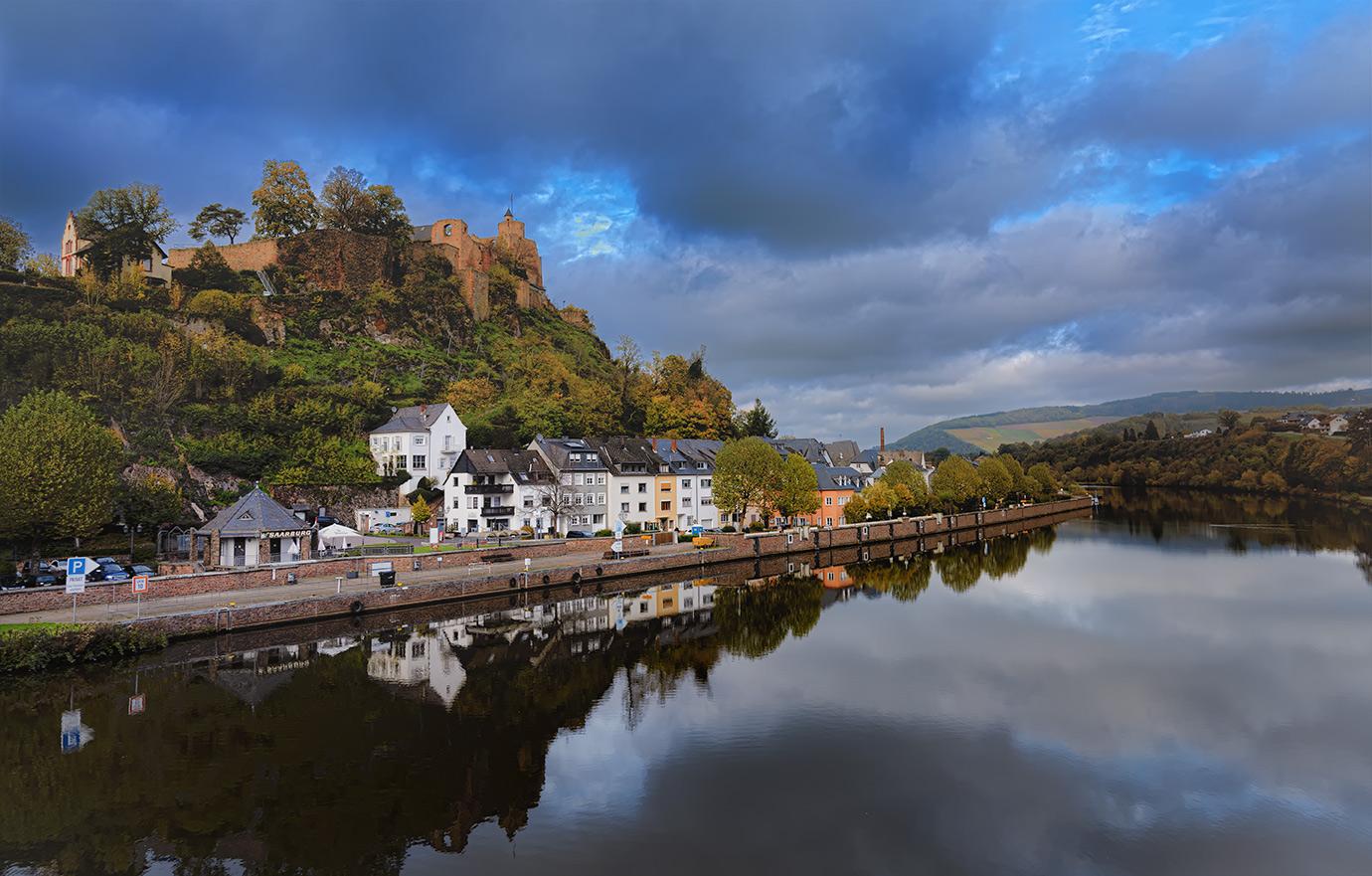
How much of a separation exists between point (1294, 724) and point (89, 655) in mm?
41504

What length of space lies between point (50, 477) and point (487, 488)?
27741 millimetres

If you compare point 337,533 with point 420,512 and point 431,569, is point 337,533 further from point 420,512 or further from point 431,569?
point 420,512

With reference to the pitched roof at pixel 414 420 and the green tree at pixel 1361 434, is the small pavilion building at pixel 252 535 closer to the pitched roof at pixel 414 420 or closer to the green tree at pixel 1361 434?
the pitched roof at pixel 414 420

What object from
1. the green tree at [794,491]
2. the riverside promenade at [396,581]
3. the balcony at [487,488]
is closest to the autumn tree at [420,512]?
the balcony at [487,488]

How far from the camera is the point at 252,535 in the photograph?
121ft

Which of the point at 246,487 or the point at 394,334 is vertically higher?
the point at 394,334

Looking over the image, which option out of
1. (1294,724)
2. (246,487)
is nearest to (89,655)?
(246,487)

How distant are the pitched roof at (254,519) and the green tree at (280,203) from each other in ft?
201

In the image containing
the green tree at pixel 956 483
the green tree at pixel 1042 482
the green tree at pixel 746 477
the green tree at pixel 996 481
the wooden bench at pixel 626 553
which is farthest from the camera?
the green tree at pixel 1042 482

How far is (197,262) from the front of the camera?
8050cm

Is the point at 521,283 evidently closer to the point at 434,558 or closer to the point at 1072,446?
the point at 434,558

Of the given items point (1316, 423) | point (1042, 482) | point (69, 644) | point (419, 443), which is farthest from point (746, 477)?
point (1316, 423)

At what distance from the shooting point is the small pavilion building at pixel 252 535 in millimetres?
36562

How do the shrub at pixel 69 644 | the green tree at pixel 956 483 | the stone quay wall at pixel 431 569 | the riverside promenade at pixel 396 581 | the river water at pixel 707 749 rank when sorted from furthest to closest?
the green tree at pixel 956 483
the stone quay wall at pixel 431 569
the riverside promenade at pixel 396 581
the shrub at pixel 69 644
the river water at pixel 707 749
